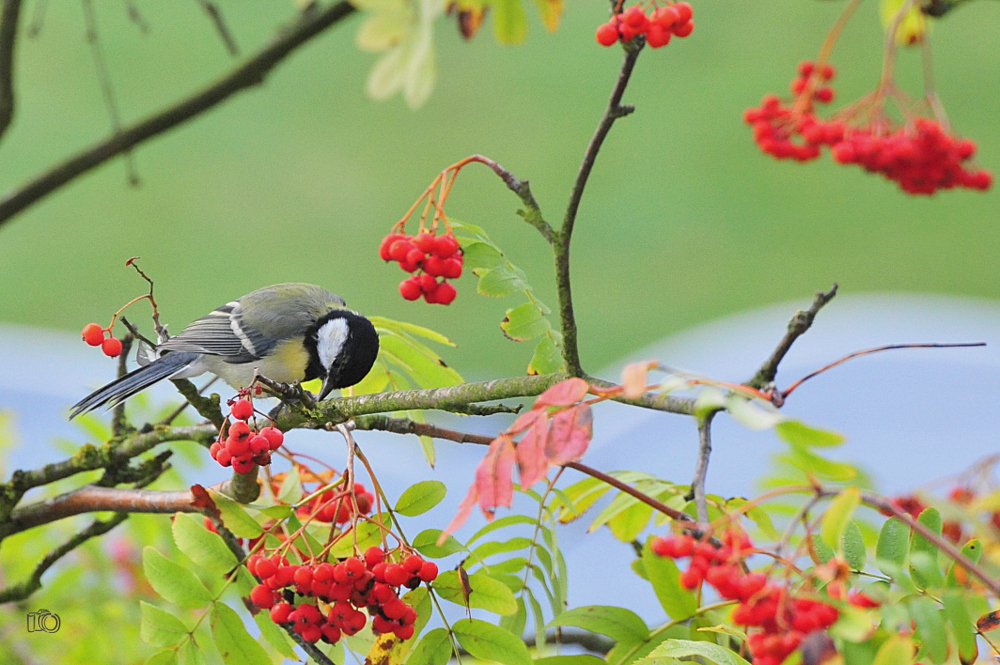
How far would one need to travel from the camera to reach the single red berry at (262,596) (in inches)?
49.9

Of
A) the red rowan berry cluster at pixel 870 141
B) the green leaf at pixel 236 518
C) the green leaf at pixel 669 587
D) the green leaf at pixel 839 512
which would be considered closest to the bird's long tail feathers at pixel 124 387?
the green leaf at pixel 236 518

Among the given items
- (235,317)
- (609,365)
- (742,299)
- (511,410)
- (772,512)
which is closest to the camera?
(511,410)

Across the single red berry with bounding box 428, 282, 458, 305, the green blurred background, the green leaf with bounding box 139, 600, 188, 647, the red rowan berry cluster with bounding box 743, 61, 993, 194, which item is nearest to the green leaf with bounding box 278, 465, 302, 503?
the green leaf with bounding box 139, 600, 188, 647

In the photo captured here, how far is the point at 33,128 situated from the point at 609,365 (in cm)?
476

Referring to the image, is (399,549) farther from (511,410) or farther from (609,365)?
(609,365)

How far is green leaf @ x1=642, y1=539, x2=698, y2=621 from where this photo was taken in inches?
51.9

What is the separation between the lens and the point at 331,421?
52.9 inches

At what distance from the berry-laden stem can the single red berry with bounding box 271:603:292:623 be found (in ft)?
1.53

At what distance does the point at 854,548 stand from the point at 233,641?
79cm

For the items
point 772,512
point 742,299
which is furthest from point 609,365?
point 772,512

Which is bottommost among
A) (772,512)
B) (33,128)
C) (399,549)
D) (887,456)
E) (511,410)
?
(887,456)

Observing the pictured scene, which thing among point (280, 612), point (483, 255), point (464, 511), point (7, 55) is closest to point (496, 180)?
point (7, 55)

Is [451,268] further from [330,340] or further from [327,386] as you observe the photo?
[330,340]

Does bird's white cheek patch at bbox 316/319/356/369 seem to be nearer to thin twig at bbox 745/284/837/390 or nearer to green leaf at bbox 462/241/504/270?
green leaf at bbox 462/241/504/270
